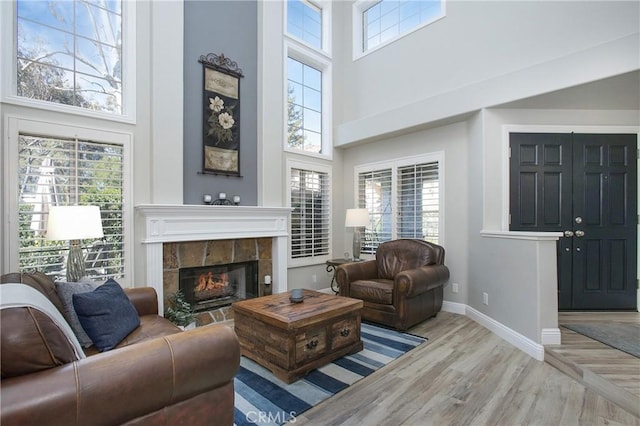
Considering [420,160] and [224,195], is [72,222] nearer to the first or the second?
[224,195]

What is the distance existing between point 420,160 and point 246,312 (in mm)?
3269

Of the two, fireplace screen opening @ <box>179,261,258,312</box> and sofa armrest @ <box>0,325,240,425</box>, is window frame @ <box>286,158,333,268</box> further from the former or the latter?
sofa armrest @ <box>0,325,240,425</box>

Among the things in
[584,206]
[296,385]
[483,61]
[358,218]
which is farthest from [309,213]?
[584,206]

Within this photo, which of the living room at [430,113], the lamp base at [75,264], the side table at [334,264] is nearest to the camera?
the lamp base at [75,264]

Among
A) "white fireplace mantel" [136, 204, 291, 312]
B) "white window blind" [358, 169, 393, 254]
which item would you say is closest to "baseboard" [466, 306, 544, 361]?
"white window blind" [358, 169, 393, 254]

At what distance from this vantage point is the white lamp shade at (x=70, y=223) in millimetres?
2391

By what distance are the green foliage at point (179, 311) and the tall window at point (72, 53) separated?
2.08 m

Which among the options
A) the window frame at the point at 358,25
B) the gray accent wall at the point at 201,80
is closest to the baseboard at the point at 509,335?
the gray accent wall at the point at 201,80

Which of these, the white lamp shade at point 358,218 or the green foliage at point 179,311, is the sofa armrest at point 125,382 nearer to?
the green foliage at point 179,311

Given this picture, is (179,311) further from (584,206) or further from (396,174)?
(584,206)

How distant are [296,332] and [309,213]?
9.35ft

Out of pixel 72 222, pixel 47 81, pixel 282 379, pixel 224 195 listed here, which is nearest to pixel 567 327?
pixel 282 379

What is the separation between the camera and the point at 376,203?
5.19m

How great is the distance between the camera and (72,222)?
2.42 m
